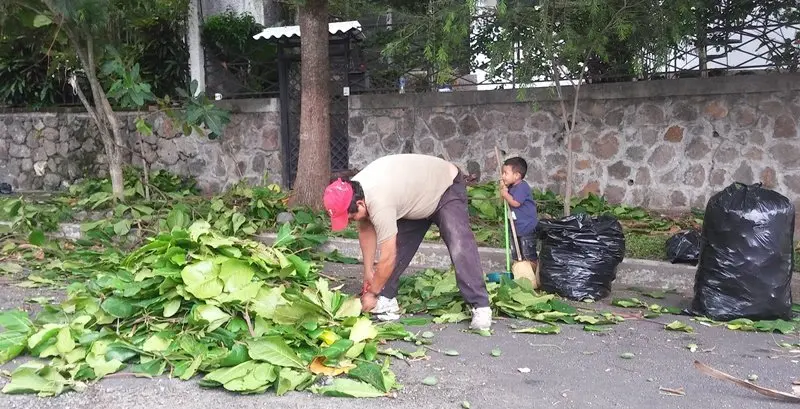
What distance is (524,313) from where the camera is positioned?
543cm

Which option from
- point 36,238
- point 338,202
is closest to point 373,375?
point 338,202

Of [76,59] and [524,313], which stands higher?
[76,59]

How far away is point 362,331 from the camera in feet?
14.6

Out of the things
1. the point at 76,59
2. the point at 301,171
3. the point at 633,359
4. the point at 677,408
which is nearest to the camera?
the point at 677,408

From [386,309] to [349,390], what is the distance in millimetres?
1486

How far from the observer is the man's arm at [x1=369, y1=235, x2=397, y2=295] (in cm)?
463

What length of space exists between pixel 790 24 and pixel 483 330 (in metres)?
5.59

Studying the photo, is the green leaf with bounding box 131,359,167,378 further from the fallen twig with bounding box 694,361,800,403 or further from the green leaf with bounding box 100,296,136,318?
the fallen twig with bounding box 694,361,800,403

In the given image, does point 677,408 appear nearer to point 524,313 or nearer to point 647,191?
point 524,313

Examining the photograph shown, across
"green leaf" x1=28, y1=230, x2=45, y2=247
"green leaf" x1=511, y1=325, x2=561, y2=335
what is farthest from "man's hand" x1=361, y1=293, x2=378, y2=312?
"green leaf" x1=28, y1=230, x2=45, y2=247

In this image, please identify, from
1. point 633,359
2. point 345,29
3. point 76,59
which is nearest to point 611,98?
point 345,29

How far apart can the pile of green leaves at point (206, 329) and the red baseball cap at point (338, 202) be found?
55 cm

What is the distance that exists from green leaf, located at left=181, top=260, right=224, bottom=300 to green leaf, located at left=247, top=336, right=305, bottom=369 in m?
0.60

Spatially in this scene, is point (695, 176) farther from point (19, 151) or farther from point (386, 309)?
point (19, 151)
